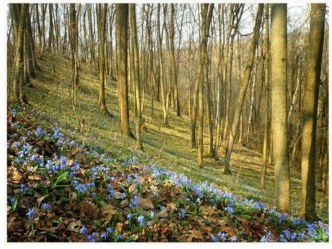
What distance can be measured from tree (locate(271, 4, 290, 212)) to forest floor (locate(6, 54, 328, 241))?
197cm

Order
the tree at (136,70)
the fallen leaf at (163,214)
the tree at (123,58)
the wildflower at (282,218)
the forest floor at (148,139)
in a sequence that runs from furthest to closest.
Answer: the tree at (123,58) < the tree at (136,70) < the forest floor at (148,139) < the wildflower at (282,218) < the fallen leaf at (163,214)

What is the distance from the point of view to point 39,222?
3.32 meters

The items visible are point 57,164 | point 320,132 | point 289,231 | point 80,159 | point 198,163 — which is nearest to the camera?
point 57,164

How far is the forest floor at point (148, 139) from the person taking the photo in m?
7.59

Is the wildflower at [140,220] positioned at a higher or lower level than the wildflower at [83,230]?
lower

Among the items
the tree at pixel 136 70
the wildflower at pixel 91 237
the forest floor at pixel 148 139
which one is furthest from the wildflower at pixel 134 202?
the tree at pixel 136 70

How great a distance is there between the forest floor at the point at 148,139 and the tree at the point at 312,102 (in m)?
1.81

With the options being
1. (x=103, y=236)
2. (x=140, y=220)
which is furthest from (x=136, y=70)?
(x=103, y=236)

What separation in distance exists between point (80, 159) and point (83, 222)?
1.41 metres

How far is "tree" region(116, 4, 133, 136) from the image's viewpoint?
1010 cm

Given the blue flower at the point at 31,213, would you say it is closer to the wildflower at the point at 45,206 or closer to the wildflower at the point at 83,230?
the wildflower at the point at 45,206

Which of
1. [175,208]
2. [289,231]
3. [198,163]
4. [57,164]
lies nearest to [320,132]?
[198,163]

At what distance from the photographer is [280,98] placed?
17.3 feet
